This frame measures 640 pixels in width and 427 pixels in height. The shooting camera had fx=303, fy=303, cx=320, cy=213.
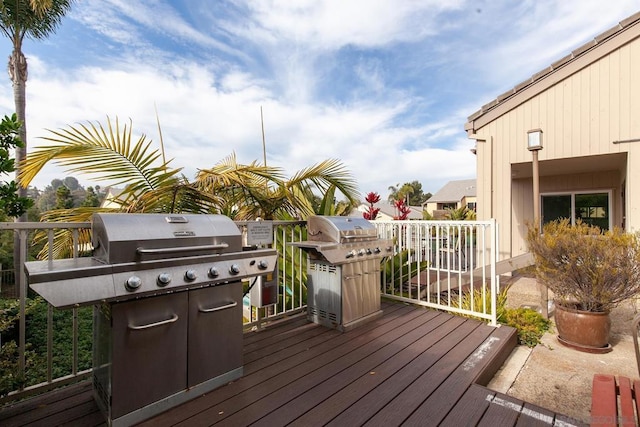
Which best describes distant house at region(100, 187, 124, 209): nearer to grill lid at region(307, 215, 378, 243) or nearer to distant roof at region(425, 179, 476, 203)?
grill lid at region(307, 215, 378, 243)

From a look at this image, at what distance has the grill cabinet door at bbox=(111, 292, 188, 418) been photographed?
1.79 metres

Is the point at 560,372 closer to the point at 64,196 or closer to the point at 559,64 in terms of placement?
the point at 559,64

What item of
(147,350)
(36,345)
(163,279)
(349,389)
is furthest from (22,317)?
(36,345)

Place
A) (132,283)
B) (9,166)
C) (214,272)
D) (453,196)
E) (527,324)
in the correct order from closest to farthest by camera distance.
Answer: (132,283), (9,166), (214,272), (527,324), (453,196)

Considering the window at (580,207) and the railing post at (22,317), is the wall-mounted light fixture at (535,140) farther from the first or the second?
the railing post at (22,317)

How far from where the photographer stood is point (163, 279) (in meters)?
1.89

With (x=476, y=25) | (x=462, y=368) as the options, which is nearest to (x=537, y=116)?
(x=476, y=25)

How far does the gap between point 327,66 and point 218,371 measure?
30.8 feet

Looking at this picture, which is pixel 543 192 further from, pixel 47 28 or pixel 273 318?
pixel 47 28

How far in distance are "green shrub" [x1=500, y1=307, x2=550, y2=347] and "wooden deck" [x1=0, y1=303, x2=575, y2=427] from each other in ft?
1.68

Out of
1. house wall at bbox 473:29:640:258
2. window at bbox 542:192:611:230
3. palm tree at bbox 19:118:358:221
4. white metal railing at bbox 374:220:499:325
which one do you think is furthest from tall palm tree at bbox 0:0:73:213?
window at bbox 542:192:611:230

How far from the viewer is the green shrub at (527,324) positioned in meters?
3.69

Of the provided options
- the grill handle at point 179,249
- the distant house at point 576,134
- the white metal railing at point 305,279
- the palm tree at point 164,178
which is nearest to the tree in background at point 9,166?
the white metal railing at point 305,279

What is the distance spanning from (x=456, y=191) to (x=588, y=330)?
31685mm
